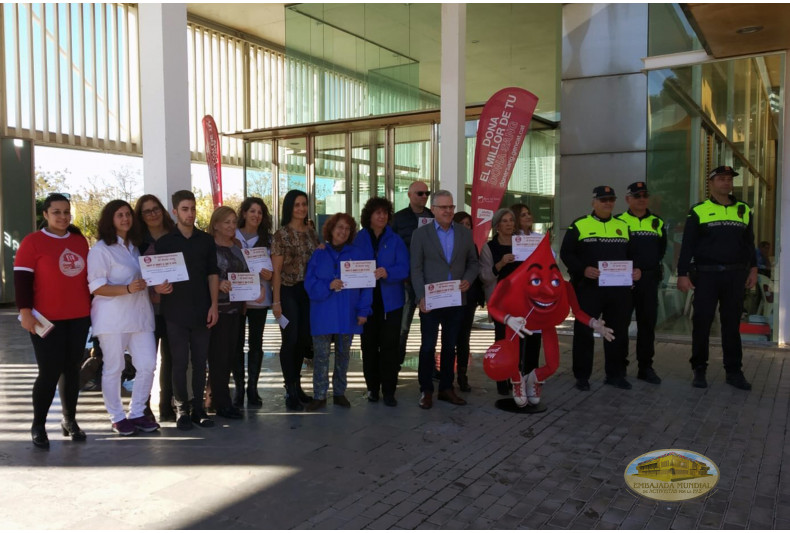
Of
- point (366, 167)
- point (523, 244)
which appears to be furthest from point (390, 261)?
point (366, 167)

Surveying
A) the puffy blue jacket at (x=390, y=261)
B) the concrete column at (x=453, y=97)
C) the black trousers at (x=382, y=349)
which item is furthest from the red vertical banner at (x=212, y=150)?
the black trousers at (x=382, y=349)

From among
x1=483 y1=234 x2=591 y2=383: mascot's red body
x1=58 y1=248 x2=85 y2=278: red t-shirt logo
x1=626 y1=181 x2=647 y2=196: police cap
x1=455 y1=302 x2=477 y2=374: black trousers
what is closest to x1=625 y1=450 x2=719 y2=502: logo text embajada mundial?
x1=483 y1=234 x2=591 y2=383: mascot's red body

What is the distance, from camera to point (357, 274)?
207 inches

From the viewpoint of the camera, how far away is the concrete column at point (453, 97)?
750cm

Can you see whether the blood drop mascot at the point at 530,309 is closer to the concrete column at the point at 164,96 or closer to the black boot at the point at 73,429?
the concrete column at the point at 164,96

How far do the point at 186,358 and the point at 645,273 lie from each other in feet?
14.7

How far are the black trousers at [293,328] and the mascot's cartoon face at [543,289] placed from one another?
1905 millimetres

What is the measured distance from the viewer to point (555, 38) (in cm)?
1152

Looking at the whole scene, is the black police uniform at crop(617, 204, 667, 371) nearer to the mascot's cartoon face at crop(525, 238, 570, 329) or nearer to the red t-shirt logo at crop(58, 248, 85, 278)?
the mascot's cartoon face at crop(525, 238, 570, 329)

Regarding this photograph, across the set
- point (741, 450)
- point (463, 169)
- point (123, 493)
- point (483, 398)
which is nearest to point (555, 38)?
point (463, 169)

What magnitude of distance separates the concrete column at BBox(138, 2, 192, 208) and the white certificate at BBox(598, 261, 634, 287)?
154 inches

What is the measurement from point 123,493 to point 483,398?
321 cm

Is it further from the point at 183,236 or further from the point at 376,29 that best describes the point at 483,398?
the point at 376,29

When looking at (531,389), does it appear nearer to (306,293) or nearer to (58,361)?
(306,293)
